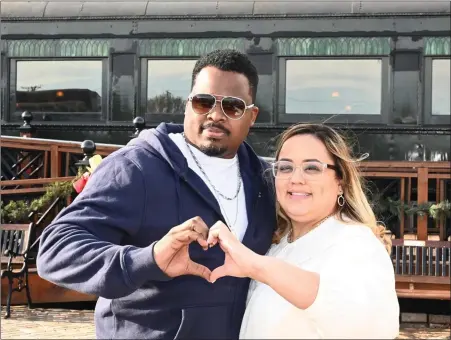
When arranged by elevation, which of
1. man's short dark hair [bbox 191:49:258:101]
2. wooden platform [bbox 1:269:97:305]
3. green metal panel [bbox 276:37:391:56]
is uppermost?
green metal panel [bbox 276:37:391:56]

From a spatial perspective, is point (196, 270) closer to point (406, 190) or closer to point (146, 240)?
point (146, 240)

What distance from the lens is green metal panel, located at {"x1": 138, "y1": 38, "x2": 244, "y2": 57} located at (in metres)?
7.90

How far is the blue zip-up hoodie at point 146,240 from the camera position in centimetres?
192

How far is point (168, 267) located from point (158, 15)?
6.63m

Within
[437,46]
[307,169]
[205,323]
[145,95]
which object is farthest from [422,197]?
[205,323]

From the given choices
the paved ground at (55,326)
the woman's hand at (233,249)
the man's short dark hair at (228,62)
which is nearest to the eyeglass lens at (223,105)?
the man's short dark hair at (228,62)

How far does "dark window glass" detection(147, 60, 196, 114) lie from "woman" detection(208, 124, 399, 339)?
592 cm

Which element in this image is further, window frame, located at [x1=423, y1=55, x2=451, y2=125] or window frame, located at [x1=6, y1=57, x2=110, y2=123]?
window frame, located at [x1=6, y1=57, x2=110, y2=123]

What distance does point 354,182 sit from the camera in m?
2.19

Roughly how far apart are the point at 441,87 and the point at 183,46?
298 centimetres

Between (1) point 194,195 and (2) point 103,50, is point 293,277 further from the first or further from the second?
(2) point 103,50

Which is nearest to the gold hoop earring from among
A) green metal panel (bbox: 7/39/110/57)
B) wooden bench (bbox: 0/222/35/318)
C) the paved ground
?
the paved ground

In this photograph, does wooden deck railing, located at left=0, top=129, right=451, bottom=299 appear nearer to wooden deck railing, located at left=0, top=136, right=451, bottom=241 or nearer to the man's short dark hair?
wooden deck railing, located at left=0, top=136, right=451, bottom=241

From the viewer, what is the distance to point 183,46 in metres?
8.01
